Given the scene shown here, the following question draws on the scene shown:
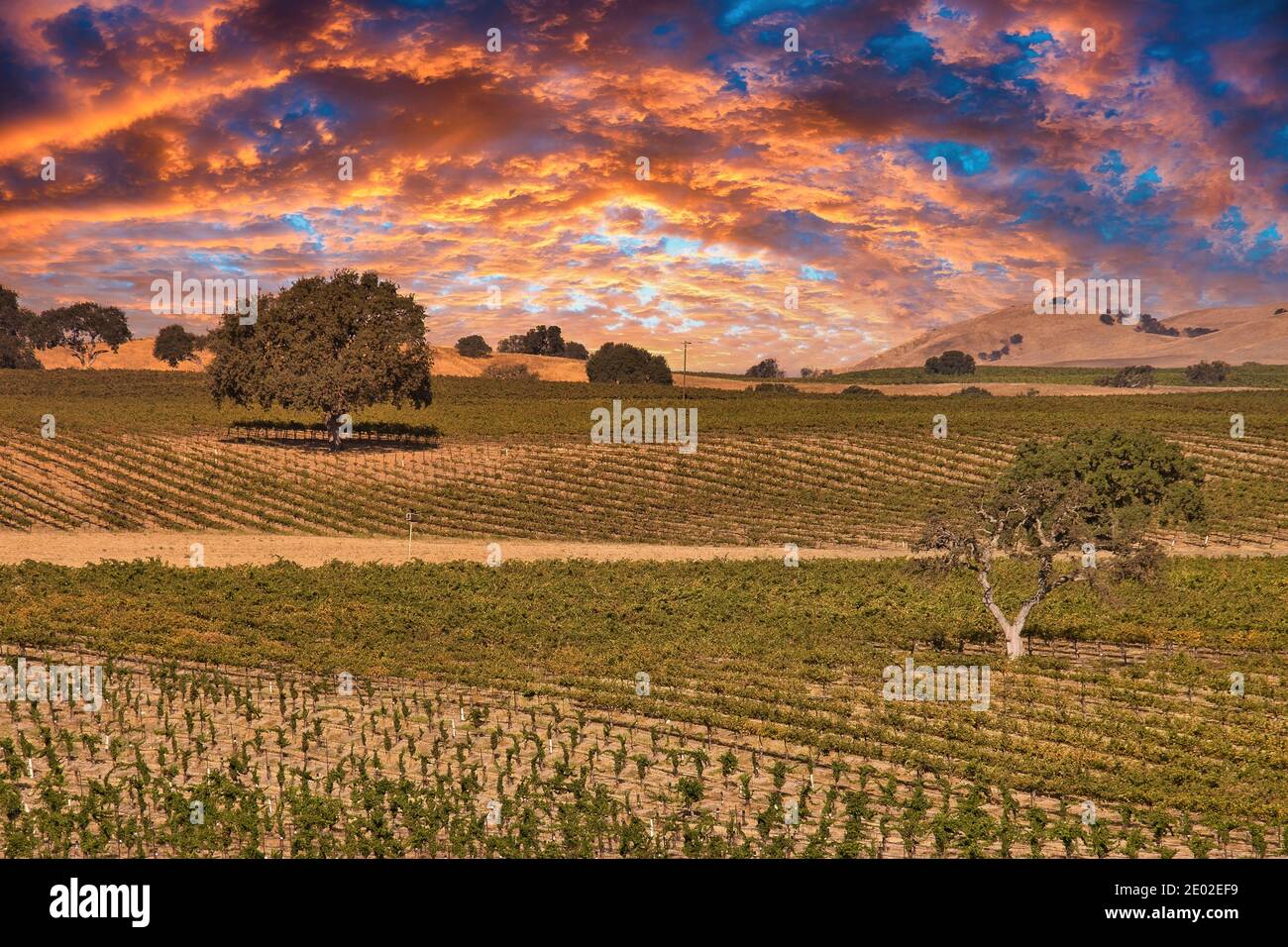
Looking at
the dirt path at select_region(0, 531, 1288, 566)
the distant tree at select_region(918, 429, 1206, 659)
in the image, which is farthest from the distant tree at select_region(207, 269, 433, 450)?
the distant tree at select_region(918, 429, 1206, 659)

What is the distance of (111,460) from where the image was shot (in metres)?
82.6

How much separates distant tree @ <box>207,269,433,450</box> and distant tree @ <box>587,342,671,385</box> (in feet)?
297

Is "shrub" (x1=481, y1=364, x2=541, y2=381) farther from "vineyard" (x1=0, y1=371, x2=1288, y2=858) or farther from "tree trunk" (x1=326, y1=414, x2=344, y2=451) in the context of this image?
"vineyard" (x1=0, y1=371, x2=1288, y2=858)

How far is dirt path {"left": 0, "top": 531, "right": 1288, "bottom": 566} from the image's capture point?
5500cm

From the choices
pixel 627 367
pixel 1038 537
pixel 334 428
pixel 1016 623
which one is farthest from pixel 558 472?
pixel 627 367

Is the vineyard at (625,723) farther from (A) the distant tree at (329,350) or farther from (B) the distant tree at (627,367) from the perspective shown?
(B) the distant tree at (627,367)

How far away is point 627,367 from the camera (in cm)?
18112

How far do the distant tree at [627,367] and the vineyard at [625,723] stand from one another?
136 metres

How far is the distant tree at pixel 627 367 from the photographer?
181 m

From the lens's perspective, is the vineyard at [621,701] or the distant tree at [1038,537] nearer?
the vineyard at [621,701]

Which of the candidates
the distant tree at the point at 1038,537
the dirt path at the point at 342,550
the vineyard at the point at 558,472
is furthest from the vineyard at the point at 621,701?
the dirt path at the point at 342,550

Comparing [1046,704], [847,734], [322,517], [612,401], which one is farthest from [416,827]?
[612,401]
